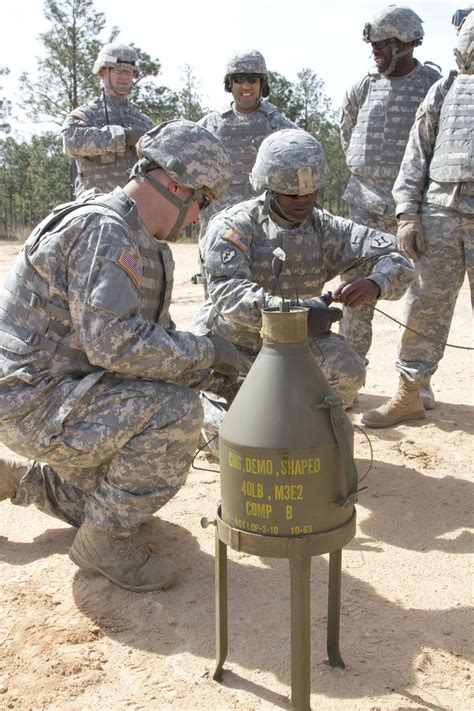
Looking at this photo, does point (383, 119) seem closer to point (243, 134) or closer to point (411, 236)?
point (243, 134)

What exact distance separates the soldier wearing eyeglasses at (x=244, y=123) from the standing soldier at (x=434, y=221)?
5.50ft

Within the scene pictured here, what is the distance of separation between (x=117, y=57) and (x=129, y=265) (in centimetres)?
444

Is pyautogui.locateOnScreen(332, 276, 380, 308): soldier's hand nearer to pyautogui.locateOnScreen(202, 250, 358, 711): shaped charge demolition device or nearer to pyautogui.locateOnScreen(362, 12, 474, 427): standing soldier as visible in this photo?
pyautogui.locateOnScreen(362, 12, 474, 427): standing soldier

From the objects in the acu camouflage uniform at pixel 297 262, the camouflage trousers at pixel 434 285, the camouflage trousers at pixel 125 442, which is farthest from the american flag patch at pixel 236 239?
the camouflage trousers at pixel 434 285

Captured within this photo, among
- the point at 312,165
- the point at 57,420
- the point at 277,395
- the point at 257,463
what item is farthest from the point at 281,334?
A: the point at 312,165

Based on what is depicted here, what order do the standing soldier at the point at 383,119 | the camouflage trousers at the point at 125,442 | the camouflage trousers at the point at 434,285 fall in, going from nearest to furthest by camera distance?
the camouflage trousers at the point at 125,442, the camouflage trousers at the point at 434,285, the standing soldier at the point at 383,119

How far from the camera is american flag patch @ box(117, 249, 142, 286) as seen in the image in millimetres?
2733

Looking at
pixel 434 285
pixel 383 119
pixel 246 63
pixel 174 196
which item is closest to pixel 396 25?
pixel 383 119

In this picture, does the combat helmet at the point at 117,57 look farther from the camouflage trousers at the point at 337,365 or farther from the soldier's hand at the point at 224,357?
the soldier's hand at the point at 224,357

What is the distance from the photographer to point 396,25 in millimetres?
5445

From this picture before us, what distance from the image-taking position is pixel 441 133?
4797 mm

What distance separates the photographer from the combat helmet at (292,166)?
378 centimetres

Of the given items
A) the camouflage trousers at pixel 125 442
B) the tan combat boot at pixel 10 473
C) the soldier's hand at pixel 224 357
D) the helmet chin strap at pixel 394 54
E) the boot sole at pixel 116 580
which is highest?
the helmet chin strap at pixel 394 54

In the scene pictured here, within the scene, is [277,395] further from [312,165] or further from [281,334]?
[312,165]
